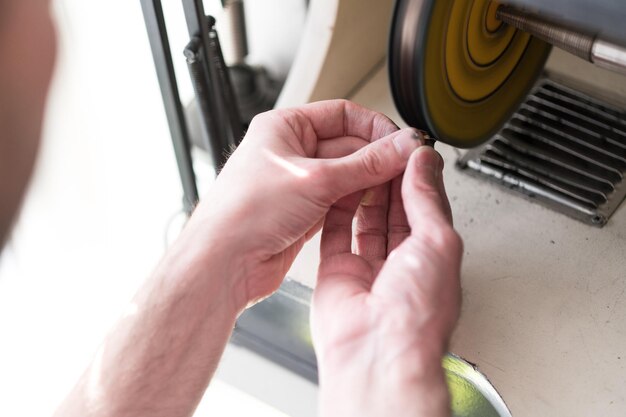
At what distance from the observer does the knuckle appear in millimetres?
754

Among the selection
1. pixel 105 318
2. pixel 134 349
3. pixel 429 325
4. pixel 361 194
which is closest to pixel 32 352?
pixel 105 318

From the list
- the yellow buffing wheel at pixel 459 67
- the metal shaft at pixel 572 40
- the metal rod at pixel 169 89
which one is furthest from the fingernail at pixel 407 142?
the metal rod at pixel 169 89

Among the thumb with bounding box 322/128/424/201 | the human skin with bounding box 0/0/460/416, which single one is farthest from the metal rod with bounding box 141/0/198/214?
the thumb with bounding box 322/128/424/201

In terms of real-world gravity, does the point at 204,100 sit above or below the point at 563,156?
above

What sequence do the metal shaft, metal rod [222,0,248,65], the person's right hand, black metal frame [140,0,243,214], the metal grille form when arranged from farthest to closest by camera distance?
1. metal rod [222,0,248,65]
2. the metal grille
3. black metal frame [140,0,243,214]
4. the metal shaft
5. the person's right hand

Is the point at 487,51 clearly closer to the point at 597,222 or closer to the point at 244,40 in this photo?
the point at 597,222

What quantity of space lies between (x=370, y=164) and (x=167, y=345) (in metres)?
0.30

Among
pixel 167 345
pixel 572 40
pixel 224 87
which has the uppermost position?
pixel 572 40

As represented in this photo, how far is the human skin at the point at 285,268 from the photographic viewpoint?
65 cm

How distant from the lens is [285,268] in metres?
0.86

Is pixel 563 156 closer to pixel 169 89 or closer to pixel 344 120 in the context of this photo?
pixel 344 120

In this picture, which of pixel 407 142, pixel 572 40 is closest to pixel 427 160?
pixel 407 142

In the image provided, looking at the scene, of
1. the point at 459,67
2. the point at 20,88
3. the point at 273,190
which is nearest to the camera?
the point at 273,190

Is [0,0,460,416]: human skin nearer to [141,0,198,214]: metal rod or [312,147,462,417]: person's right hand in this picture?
[312,147,462,417]: person's right hand
